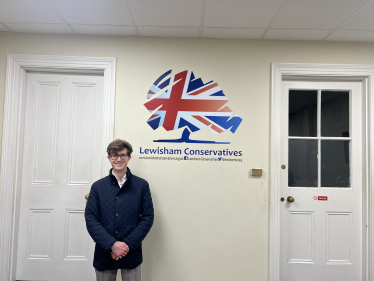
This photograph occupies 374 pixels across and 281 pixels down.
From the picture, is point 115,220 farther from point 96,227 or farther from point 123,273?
point 123,273

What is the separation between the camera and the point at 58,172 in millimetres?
2416

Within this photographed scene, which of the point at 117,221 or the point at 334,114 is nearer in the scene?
the point at 117,221

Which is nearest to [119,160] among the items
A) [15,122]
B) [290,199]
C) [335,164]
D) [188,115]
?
[188,115]

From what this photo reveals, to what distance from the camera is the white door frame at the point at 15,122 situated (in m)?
2.27

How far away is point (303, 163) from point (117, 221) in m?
1.91

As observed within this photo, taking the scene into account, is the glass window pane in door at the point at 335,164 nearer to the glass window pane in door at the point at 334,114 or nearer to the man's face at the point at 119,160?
the glass window pane in door at the point at 334,114

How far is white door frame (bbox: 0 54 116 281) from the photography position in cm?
227

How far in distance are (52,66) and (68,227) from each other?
1638 mm

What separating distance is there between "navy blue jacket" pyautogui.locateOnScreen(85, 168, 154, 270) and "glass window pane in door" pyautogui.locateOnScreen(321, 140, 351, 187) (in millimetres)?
1872

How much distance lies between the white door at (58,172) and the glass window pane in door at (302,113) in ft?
6.59

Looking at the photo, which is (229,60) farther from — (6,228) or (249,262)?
(6,228)

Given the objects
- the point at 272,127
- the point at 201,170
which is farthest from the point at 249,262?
the point at 272,127

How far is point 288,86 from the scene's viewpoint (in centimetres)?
245

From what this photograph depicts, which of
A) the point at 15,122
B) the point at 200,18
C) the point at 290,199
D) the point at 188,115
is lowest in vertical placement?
the point at 290,199
